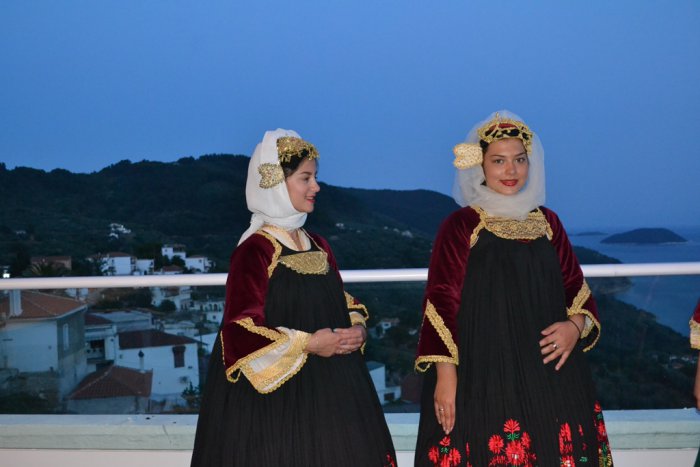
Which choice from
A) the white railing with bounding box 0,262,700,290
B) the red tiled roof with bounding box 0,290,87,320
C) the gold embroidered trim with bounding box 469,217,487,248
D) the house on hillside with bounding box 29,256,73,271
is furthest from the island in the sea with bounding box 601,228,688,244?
the house on hillside with bounding box 29,256,73,271

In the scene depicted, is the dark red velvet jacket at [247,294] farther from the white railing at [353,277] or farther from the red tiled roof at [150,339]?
the red tiled roof at [150,339]

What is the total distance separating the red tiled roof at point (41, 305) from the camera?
9.77 ft

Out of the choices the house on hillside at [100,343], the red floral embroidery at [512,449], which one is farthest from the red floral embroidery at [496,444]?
the house on hillside at [100,343]

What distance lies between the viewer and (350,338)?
207cm

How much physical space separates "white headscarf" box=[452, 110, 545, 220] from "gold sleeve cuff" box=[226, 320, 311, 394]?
2.35 ft

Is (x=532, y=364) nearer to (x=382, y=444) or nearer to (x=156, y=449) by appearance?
(x=382, y=444)

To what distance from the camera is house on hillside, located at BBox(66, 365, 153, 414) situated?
302 cm

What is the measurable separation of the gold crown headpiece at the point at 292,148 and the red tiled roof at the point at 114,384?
1370 millimetres

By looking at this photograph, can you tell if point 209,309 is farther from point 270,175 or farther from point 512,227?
point 512,227

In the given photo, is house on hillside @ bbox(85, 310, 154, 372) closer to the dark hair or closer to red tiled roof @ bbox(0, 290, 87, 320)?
red tiled roof @ bbox(0, 290, 87, 320)

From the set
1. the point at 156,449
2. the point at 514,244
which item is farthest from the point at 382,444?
the point at 156,449

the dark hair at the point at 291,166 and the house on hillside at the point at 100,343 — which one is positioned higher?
the dark hair at the point at 291,166

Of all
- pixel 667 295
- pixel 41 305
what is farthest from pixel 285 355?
pixel 667 295

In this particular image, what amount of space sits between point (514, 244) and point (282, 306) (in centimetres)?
74
